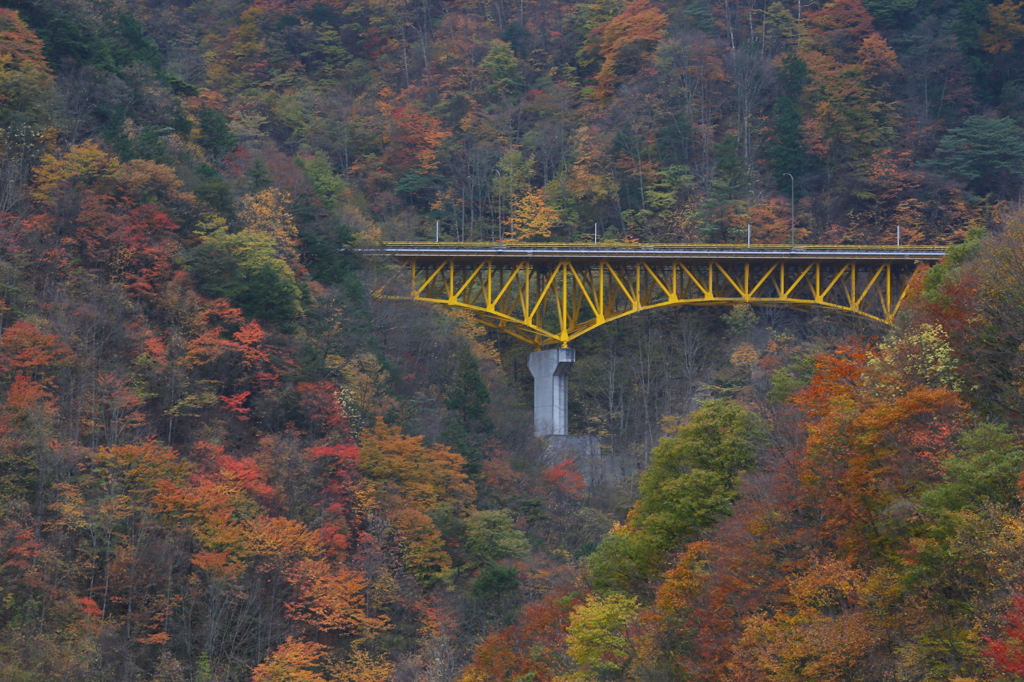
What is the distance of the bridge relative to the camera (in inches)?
2031

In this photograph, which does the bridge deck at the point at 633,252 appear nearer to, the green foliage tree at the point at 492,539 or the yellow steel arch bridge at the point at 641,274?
Result: the yellow steel arch bridge at the point at 641,274

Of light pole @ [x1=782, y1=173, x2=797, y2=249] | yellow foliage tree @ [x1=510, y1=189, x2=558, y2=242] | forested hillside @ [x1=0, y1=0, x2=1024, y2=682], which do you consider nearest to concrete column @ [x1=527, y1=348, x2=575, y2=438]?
forested hillside @ [x1=0, y1=0, x2=1024, y2=682]

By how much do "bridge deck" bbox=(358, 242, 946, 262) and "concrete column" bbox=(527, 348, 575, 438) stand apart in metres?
4.47

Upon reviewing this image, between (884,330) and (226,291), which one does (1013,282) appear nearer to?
(884,330)

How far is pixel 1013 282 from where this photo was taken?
23.3 meters

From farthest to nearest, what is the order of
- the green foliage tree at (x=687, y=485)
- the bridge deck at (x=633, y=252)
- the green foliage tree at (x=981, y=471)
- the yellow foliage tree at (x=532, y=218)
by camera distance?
the yellow foliage tree at (x=532, y=218)
the bridge deck at (x=633, y=252)
the green foliage tree at (x=687, y=485)
the green foliage tree at (x=981, y=471)

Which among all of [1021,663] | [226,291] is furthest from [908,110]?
[1021,663]

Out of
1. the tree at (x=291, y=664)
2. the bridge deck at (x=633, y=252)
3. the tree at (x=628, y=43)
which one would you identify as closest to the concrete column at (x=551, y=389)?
the bridge deck at (x=633, y=252)

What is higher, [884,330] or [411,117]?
[411,117]

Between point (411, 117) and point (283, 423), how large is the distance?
1316 inches

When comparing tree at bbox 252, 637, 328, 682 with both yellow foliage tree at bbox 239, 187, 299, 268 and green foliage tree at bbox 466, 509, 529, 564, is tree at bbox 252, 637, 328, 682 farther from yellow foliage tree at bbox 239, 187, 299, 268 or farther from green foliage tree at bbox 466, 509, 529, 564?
yellow foliage tree at bbox 239, 187, 299, 268

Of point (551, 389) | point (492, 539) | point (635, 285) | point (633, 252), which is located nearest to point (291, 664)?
point (492, 539)

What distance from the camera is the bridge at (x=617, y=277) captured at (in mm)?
51594

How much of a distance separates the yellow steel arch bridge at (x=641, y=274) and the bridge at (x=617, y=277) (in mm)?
48
